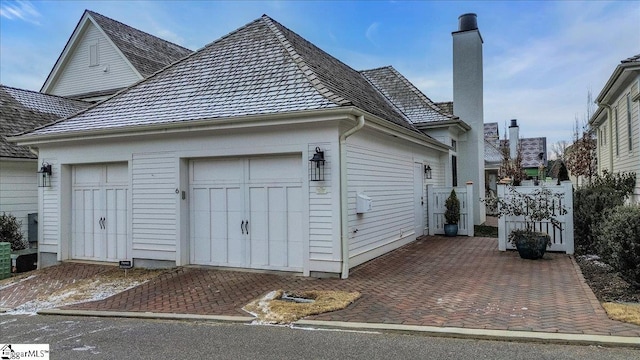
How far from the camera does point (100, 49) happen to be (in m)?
18.8

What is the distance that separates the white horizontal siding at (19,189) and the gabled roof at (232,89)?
295 centimetres

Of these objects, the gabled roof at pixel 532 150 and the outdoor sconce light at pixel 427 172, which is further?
the gabled roof at pixel 532 150

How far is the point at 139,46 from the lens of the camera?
19.4 metres

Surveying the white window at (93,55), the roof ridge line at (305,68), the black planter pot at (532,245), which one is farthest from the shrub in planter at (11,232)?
the black planter pot at (532,245)

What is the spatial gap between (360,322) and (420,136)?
7841 mm

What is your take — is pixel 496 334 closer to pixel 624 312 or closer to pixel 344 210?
pixel 624 312

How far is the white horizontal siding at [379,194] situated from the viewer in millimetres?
8531

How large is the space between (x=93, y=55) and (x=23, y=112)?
5351 mm

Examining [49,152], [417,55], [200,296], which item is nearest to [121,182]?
[49,152]

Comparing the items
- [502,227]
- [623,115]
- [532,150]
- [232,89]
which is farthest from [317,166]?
[532,150]

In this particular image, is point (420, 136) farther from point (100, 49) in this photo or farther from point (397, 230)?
point (100, 49)

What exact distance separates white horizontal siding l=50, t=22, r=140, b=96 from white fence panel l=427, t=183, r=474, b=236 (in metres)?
13.0

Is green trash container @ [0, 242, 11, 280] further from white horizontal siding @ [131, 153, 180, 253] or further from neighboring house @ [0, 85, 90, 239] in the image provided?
white horizontal siding @ [131, 153, 180, 253]

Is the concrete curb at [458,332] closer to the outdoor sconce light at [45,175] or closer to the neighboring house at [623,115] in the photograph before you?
the outdoor sconce light at [45,175]
